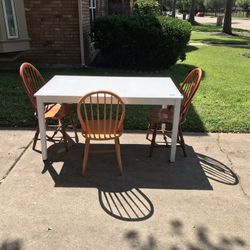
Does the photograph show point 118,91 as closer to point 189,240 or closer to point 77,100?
point 77,100

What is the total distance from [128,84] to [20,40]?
4725 mm

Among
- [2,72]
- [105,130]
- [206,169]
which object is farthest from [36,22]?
[206,169]

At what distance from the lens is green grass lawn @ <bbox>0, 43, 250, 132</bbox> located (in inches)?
202

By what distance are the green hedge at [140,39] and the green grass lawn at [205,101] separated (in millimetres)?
408

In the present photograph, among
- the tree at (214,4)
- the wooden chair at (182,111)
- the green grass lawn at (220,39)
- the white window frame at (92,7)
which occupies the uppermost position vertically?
the white window frame at (92,7)

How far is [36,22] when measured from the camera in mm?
8133

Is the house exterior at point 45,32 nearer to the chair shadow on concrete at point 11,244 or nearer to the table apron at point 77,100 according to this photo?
the table apron at point 77,100

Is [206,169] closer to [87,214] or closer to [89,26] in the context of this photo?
[87,214]

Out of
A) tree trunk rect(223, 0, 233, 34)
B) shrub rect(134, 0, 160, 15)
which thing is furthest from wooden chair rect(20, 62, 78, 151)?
tree trunk rect(223, 0, 233, 34)

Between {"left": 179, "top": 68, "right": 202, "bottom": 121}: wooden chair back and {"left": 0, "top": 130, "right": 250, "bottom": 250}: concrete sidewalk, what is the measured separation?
65 centimetres

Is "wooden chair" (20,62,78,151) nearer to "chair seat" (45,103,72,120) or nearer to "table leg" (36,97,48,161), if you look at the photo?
"chair seat" (45,103,72,120)

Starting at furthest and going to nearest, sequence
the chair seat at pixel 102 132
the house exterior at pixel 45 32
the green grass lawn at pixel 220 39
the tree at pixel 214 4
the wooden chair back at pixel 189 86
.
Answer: the tree at pixel 214 4 < the green grass lawn at pixel 220 39 < the house exterior at pixel 45 32 < the wooden chair back at pixel 189 86 < the chair seat at pixel 102 132

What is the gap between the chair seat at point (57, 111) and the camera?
4.01m

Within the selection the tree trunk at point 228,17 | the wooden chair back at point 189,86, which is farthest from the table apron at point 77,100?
the tree trunk at point 228,17
